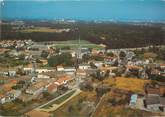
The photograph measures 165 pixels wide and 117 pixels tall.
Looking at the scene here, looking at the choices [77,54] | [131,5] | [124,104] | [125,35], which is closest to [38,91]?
[77,54]

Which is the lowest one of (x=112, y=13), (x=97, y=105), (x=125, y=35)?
(x=97, y=105)

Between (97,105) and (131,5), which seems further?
(131,5)

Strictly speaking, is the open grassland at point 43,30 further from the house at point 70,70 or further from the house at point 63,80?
the house at point 63,80

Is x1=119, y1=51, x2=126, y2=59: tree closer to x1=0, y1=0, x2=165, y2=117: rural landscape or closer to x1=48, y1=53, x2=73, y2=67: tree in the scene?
x1=0, y1=0, x2=165, y2=117: rural landscape

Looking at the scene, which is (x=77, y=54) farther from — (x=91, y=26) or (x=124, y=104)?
(x=124, y=104)

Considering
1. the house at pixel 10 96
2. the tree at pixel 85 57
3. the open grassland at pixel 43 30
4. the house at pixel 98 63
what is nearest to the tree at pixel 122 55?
the house at pixel 98 63

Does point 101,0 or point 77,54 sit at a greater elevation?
point 101,0

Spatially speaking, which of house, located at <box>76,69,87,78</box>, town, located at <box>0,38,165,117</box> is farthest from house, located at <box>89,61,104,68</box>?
house, located at <box>76,69,87,78</box>
